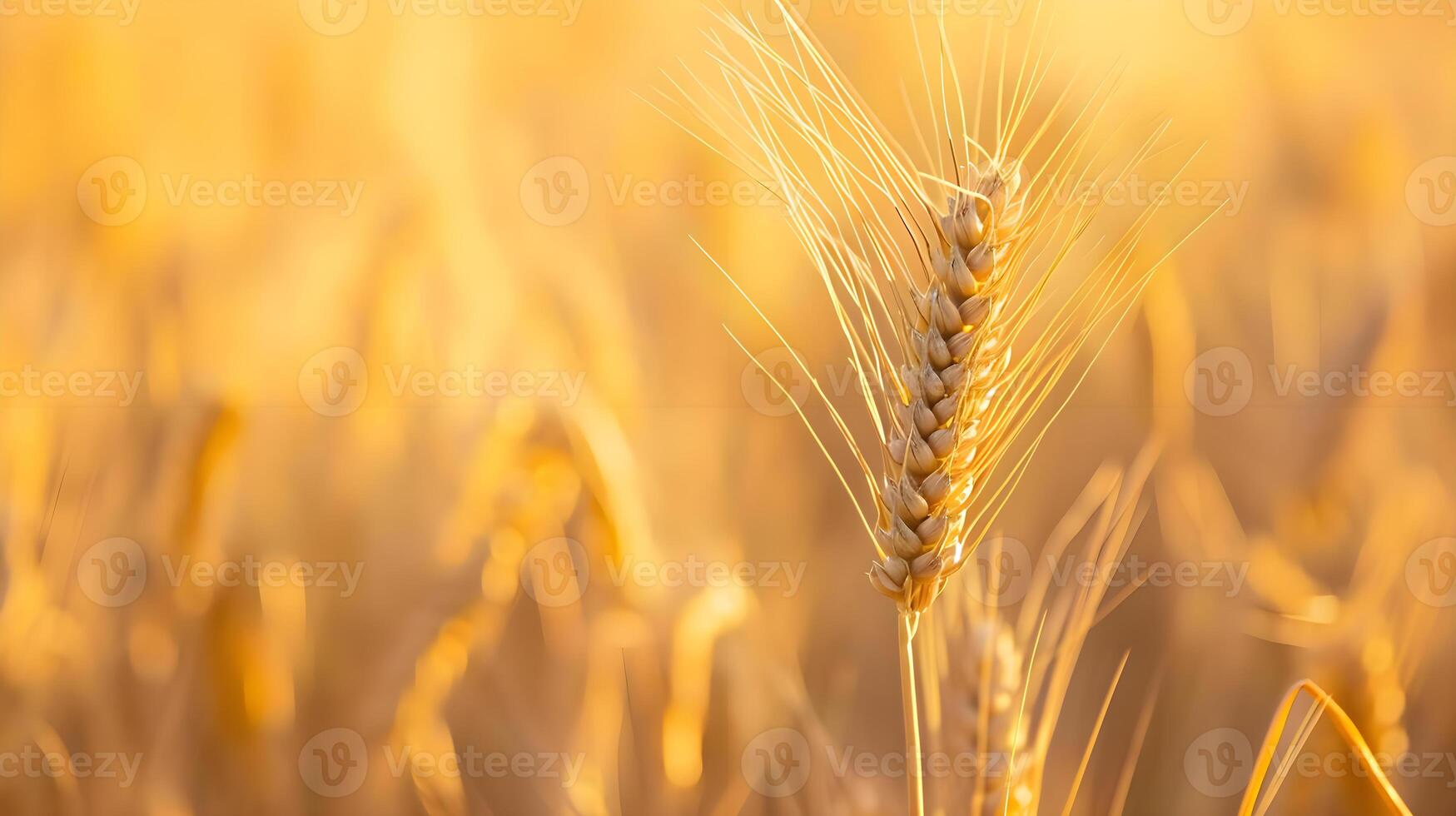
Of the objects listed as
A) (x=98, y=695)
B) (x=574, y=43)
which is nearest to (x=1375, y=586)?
(x=574, y=43)

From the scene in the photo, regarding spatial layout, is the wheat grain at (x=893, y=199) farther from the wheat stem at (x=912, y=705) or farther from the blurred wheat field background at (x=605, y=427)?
the wheat stem at (x=912, y=705)

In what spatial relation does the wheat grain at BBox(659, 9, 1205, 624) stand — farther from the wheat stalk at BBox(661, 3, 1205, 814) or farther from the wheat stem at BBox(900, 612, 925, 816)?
the wheat stem at BBox(900, 612, 925, 816)

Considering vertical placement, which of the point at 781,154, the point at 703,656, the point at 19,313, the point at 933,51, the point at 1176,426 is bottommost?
the point at 703,656

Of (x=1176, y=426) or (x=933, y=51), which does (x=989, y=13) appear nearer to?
(x=933, y=51)

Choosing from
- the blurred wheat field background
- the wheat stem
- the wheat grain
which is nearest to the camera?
the wheat stem

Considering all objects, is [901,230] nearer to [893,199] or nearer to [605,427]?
[893,199]

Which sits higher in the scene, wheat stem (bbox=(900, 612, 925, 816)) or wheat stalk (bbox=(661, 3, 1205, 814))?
wheat stalk (bbox=(661, 3, 1205, 814))

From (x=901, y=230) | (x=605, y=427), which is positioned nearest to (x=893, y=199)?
(x=901, y=230)

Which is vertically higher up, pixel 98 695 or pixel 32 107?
pixel 32 107

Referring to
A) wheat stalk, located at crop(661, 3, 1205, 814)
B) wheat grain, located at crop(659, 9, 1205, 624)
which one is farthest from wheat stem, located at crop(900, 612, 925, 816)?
wheat grain, located at crop(659, 9, 1205, 624)
